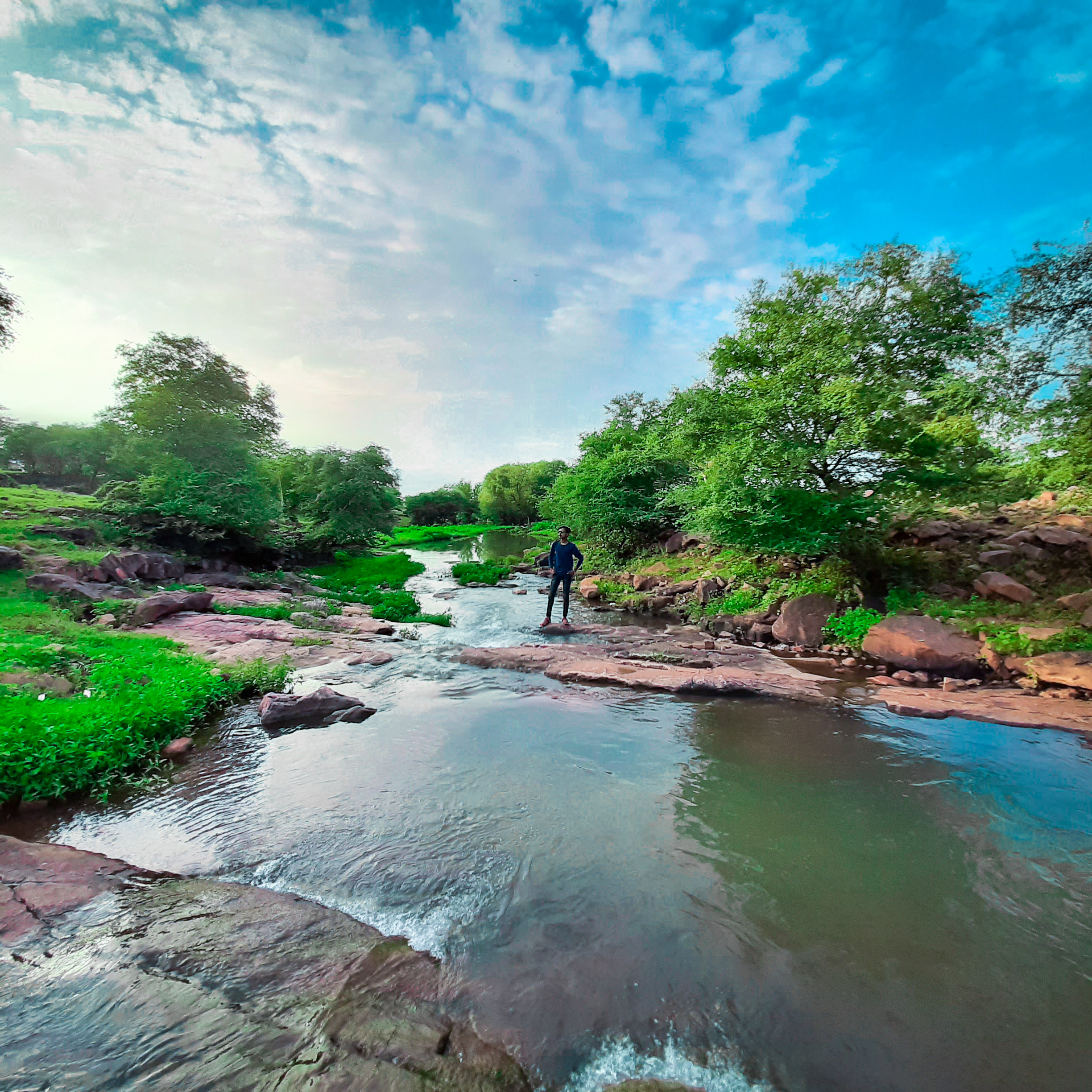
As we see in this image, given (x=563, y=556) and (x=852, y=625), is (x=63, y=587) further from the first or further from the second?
(x=852, y=625)

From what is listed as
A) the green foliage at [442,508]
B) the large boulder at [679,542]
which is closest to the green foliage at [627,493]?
the large boulder at [679,542]

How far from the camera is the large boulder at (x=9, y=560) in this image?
1198 centimetres

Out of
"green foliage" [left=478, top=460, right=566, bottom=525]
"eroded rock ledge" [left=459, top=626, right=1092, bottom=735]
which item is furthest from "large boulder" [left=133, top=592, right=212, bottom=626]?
"green foliage" [left=478, top=460, right=566, bottom=525]

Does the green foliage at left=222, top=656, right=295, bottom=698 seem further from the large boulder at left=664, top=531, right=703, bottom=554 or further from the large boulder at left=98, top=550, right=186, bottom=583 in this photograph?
the large boulder at left=664, top=531, right=703, bottom=554

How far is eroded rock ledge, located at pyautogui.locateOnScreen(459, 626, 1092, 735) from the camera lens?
7461 mm

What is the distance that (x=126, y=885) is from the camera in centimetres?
376

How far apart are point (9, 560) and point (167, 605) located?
4438 millimetres

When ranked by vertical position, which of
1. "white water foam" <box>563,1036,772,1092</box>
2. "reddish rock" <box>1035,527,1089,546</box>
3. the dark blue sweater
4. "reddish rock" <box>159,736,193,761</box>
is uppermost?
"reddish rock" <box>1035,527,1089,546</box>

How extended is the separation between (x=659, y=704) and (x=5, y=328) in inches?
1089

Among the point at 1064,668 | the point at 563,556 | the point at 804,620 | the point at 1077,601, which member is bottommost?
the point at 804,620

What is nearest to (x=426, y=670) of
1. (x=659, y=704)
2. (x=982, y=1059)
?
(x=659, y=704)

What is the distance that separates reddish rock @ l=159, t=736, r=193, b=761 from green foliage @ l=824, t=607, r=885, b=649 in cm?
1290

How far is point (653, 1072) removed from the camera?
2562mm

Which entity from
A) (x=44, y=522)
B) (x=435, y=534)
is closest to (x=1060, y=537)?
(x=44, y=522)
